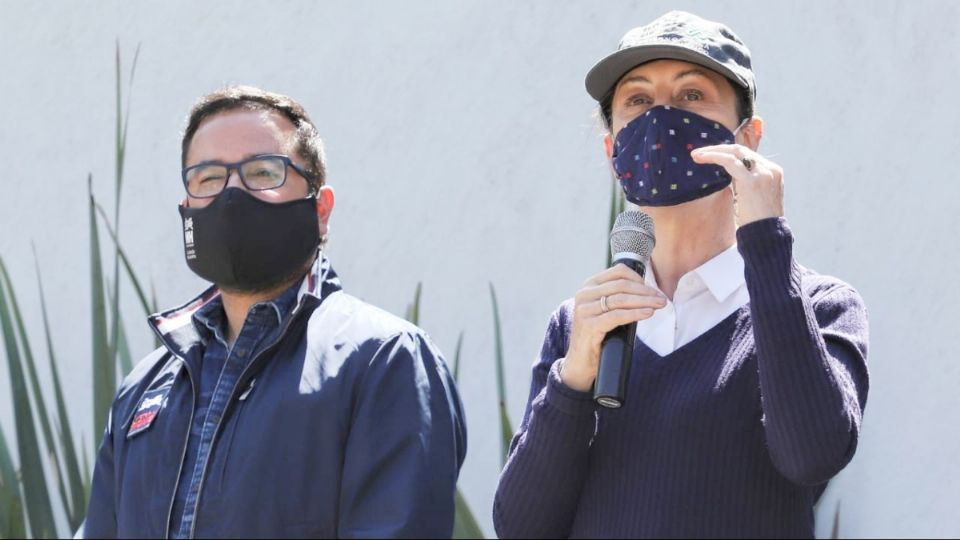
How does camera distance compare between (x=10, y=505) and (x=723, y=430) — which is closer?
(x=723, y=430)

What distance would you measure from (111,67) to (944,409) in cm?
248

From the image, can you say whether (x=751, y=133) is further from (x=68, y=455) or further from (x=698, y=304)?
(x=68, y=455)

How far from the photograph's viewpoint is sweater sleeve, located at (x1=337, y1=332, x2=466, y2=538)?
214 cm

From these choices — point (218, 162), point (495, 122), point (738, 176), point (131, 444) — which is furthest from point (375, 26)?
point (738, 176)

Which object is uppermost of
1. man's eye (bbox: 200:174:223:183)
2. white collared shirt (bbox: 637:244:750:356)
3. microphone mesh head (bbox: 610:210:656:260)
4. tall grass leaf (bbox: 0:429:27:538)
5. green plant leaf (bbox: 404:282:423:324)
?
man's eye (bbox: 200:174:223:183)

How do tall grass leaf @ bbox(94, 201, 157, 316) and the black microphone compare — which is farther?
tall grass leaf @ bbox(94, 201, 157, 316)

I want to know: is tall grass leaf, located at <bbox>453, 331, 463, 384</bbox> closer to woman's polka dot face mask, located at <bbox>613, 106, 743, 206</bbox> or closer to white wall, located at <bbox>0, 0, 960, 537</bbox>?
white wall, located at <bbox>0, 0, 960, 537</bbox>

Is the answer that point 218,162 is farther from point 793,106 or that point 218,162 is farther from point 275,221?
point 793,106

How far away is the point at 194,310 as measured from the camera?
8.39ft

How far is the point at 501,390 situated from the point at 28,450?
1.31 m

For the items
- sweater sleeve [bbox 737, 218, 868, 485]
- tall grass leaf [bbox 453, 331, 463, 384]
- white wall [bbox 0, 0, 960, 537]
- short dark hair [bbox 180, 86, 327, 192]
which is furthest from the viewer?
tall grass leaf [bbox 453, 331, 463, 384]

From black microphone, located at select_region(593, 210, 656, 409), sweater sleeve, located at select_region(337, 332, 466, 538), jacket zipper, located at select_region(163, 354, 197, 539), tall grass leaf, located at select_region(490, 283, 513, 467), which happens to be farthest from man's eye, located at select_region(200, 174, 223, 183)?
tall grass leaf, located at select_region(490, 283, 513, 467)

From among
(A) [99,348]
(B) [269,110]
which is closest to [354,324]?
(B) [269,110]

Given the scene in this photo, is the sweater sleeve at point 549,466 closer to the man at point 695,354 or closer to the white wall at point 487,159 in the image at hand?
the man at point 695,354
